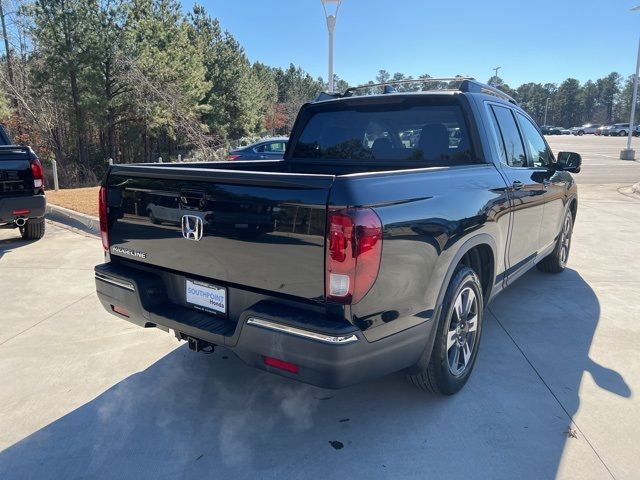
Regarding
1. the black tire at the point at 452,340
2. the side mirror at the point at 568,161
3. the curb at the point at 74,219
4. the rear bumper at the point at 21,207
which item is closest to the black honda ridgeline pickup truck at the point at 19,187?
the rear bumper at the point at 21,207

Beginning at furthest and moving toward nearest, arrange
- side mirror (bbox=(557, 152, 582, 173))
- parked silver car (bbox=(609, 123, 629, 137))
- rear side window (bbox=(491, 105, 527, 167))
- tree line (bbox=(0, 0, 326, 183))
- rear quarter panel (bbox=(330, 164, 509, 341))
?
parked silver car (bbox=(609, 123, 629, 137))
tree line (bbox=(0, 0, 326, 183))
side mirror (bbox=(557, 152, 582, 173))
rear side window (bbox=(491, 105, 527, 167))
rear quarter panel (bbox=(330, 164, 509, 341))

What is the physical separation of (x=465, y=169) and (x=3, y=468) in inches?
120

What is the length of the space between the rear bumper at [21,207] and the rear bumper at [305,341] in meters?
5.04

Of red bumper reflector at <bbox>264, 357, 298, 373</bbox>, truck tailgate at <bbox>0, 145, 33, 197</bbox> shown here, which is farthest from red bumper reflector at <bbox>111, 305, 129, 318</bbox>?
truck tailgate at <bbox>0, 145, 33, 197</bbox>

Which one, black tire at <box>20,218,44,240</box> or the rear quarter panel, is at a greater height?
the rear quarter panel

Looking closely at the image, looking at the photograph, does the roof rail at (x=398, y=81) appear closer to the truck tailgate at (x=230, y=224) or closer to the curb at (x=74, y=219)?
the truck tailgate at (x=230, y=224)

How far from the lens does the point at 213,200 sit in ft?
8.17

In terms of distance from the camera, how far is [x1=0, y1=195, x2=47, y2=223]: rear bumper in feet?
21.4

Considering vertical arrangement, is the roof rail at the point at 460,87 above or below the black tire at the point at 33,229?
above

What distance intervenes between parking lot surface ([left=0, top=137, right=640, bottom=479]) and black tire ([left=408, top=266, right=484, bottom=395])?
0.46ft

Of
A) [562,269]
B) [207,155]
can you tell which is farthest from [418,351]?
[207,155]

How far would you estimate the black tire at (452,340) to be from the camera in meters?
2.79

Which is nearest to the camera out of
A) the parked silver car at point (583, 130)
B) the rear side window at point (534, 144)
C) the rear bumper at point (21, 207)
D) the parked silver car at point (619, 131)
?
the rear side window at point (534, 144)

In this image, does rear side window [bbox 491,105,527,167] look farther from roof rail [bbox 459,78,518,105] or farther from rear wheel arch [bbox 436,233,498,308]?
rear wheel arch [bbox 436,233,498,308]
